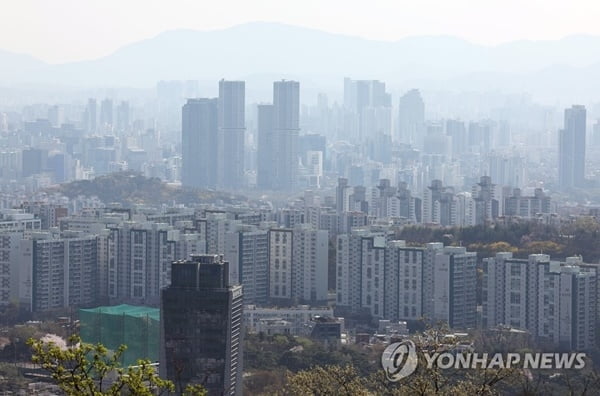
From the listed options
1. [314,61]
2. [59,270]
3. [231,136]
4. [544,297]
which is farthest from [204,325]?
[314,61]

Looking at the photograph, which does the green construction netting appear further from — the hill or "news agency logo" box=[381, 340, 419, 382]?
the hill

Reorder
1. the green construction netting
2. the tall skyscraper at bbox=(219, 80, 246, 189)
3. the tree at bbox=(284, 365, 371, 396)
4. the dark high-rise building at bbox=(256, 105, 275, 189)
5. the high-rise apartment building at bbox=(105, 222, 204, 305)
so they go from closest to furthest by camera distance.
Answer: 1. the tree at bbox=(284, 365, 371, 396)
2. the green construction netting
3. the high-rise apartment building at bbox=(105, 222, 204, 305)
4. the tall skyscraper at bbox=(219, 80, 246, 189)
5. the dark high-rise building at bbox=(256, 105, 275, 189)

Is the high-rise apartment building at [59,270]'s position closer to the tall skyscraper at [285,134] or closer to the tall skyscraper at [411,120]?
the tall skyscraper at [285,134]

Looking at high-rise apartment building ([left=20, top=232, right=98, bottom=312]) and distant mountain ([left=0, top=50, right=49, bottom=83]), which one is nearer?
high-rise apartment building ([left=20, top=232, right=98, bottom=312])

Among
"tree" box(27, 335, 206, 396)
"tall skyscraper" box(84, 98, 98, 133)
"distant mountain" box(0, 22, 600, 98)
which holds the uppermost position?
"distant mountain" box(0, 22, 600, 98)

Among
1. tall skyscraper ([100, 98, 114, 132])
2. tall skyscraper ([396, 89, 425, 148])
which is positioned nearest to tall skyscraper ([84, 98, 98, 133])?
tall skyscraper ([100, 98, 114, 132])

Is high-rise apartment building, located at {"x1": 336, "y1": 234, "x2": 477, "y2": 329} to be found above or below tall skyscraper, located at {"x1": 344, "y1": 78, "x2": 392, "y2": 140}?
below

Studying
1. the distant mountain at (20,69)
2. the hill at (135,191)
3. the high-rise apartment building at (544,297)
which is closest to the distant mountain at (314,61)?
the distant mountain at (20,69)
